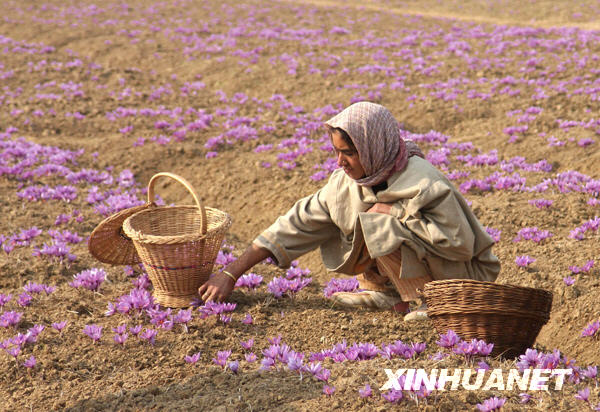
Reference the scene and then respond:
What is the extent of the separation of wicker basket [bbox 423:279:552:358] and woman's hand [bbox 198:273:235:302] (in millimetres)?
1639

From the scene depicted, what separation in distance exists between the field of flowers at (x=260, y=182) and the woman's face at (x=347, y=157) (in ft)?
4.12

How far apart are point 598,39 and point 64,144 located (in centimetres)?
1536

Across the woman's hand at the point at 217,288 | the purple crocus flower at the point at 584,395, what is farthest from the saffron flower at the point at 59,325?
the purple crocus flower at the point at 584,395

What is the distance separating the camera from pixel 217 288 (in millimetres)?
4906

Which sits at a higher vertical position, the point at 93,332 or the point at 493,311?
the point at 493,311

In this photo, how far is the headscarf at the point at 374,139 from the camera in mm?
4457

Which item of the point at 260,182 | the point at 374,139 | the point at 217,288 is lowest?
the point at 260,182

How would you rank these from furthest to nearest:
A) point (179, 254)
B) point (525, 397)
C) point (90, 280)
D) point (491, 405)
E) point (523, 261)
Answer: point (523, 261), point (90, 280), point (179, 254), point (525, 397), point (491, 405)

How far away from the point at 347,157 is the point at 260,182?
465 cm

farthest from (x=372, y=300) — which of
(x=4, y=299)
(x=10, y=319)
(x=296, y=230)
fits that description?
(x=4, y=299)

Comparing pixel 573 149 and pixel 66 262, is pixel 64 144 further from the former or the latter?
pixel 573 149

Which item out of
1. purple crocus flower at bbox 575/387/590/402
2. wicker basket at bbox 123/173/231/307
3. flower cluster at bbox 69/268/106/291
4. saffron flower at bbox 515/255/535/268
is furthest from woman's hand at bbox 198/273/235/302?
saffron flower at bbox 515/255/535/268

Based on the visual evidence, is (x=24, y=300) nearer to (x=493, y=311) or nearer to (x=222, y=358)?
(x=222, y=358)

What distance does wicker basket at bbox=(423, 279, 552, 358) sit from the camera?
13.1ft
